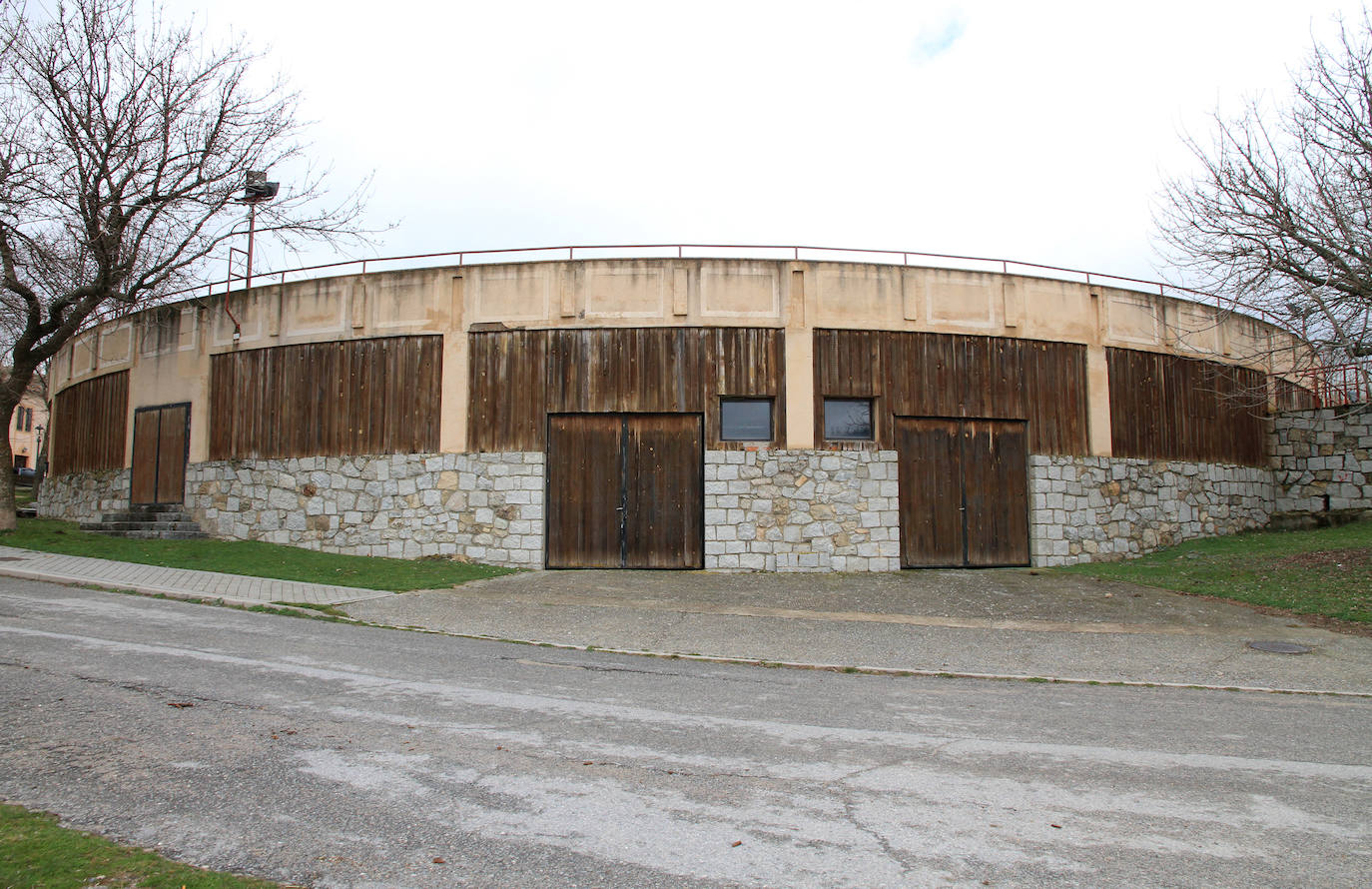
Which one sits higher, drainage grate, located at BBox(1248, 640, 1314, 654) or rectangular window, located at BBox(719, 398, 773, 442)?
rectangular window, located at BBox(719, 398, 773, 442)

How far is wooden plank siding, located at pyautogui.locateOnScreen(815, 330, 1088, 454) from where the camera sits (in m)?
16.5

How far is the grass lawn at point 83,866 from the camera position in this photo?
3.18 m

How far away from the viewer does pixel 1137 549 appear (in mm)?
17734

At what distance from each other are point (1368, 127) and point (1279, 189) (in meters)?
1.45

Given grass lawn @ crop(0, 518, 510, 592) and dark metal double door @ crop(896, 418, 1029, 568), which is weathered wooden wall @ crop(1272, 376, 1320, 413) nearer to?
dark metal double door @ crop(896, 418, 1029, 568)

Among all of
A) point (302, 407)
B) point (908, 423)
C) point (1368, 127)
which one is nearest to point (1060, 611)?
point (908, 423)

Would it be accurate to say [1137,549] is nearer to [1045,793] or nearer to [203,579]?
[1045,793]

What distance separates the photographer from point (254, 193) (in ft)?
67.1

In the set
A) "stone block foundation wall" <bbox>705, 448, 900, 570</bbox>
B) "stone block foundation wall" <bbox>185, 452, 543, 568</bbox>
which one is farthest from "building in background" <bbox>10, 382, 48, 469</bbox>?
"stone block foundation wall" <bbox>705, 448, 900, 570</bbox>

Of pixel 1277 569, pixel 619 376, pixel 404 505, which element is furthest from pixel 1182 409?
pixel 404 505

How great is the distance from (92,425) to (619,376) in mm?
15934

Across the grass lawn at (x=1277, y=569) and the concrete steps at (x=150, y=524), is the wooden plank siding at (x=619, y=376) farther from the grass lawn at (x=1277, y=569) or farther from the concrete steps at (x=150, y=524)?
the grass lawn at (x=1277, y=569)

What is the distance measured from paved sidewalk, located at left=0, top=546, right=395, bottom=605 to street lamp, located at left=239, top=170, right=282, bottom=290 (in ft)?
25.0

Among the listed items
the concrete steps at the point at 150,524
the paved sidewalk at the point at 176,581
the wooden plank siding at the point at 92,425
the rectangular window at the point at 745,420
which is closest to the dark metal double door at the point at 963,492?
the rectangular window at the point at 745,420
